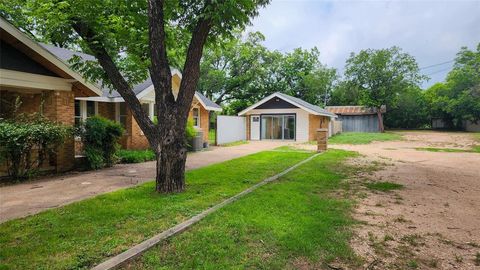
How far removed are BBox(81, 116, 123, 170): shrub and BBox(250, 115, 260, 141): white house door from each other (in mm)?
16982

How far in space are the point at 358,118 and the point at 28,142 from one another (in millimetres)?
39349

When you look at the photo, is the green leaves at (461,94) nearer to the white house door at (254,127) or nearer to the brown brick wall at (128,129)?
the white house door at (254,127)

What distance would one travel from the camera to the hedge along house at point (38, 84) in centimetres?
803

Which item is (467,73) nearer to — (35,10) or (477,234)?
(477,234)

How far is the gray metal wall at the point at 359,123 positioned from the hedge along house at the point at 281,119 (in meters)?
15.8

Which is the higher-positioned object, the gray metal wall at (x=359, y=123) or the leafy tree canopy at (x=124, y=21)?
the leafy tree canopy at (x=124, y=21)

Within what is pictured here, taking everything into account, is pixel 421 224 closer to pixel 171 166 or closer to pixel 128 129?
pixel 171 166

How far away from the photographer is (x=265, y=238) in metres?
4.05

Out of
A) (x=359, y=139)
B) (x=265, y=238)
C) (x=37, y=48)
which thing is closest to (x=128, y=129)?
(x=37, y=48)

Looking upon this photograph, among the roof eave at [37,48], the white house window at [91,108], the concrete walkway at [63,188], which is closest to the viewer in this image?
the concrete walkway at [63,188]

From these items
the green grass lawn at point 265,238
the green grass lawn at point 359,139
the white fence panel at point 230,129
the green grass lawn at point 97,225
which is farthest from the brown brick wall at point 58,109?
the green grass lawn at point 359,139

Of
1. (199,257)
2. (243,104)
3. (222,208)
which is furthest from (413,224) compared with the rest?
(243,104)

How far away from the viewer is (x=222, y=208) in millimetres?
5355

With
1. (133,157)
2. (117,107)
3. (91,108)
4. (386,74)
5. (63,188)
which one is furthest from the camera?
(386,74)
